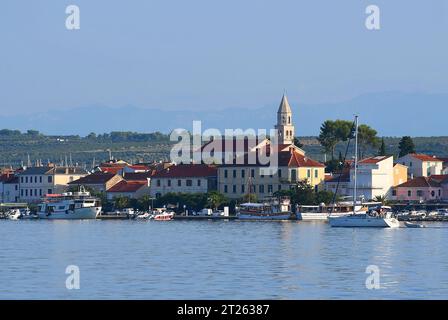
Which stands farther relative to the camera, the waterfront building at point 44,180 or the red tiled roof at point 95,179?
the waterfront building at point 44,180

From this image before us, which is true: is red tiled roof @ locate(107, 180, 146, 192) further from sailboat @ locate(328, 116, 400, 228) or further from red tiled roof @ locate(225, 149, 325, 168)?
sailboat @ locate(328, 116, 400, 228)

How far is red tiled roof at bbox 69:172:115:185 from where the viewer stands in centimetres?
13824

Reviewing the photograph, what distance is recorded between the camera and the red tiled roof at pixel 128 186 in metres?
134

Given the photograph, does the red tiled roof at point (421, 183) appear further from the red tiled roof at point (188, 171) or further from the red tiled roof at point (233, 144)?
the red tiled roof at point (188, 171)

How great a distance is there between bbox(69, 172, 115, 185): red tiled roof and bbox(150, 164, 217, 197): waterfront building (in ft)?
25.2

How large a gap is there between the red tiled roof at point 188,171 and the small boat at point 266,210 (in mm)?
12323

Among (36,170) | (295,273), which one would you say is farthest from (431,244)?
(36,170)

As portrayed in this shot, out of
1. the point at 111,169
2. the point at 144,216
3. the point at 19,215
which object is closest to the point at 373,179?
the point at 144,216

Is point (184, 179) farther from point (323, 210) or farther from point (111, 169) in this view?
point (323, 210)

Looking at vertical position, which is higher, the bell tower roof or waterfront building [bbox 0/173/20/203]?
the bell tower roof

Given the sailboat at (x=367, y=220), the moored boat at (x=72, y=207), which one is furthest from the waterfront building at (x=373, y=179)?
the sailboat at (x=367, y=220)

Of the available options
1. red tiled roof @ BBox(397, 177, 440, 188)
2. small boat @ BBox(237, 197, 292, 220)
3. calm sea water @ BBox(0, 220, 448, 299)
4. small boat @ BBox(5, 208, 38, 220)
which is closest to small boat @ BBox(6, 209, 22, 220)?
small boat @ BBox(5, 208, 38, 220)
